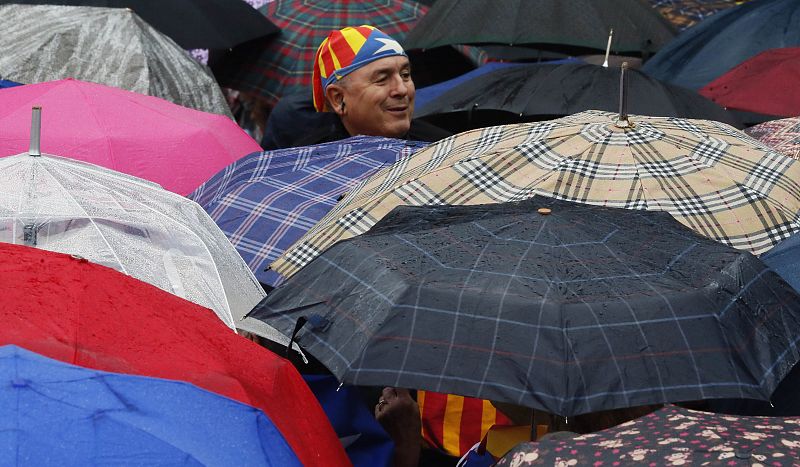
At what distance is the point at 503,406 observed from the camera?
4008 mm

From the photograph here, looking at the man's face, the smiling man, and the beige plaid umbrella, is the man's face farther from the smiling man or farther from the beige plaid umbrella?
the beige plaid umbrella

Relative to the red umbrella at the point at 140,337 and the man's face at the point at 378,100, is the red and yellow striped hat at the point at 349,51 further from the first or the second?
the red umbrella at the point at 140,337

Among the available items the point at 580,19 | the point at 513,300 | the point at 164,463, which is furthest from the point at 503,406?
the point at 580,19

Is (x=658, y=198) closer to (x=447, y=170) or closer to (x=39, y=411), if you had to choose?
(x=447, y=170)

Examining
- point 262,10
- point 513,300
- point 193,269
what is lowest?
point 262,10

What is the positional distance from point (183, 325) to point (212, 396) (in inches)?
14.0

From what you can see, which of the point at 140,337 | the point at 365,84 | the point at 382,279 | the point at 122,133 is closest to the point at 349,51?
the point at 365,84

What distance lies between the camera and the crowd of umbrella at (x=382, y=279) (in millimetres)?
2947

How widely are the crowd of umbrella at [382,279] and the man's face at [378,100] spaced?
539 mm

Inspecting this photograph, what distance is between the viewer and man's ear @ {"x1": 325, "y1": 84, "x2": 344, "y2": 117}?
263 inches

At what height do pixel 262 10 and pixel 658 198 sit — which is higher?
pixel 658 198

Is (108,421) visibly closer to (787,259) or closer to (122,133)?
(787,259)

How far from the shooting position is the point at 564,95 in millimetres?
6863

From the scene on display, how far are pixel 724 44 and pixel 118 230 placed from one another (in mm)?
4984
